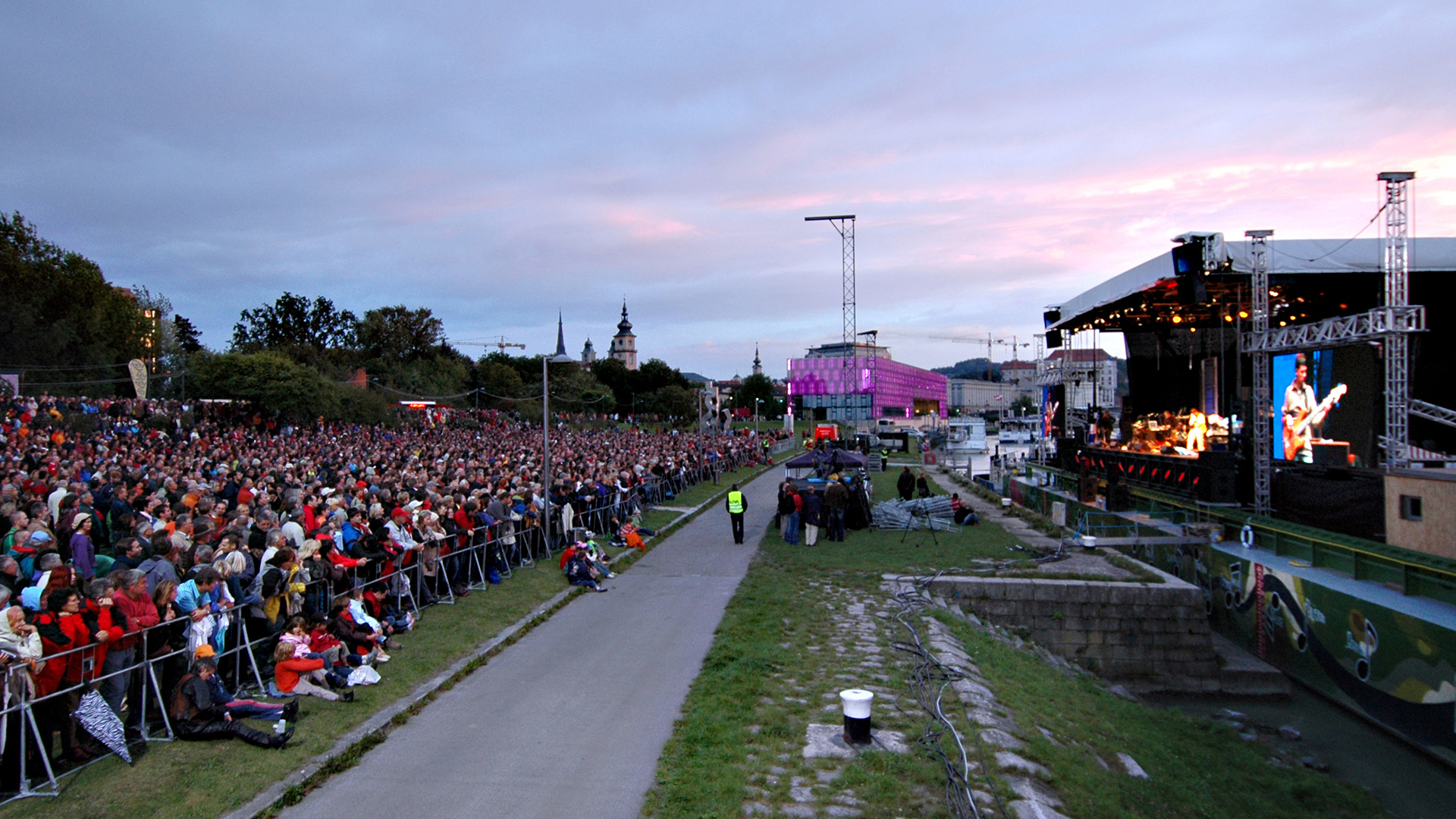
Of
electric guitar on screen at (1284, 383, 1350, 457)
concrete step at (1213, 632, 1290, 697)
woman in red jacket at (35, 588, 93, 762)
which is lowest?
concrete step at (1213, 632, 1290, 697)

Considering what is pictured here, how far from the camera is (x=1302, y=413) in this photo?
19531mm

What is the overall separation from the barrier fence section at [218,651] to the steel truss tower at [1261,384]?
1629 cm

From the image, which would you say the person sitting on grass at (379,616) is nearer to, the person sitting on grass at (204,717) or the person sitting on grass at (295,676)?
the person sitting on grass at (295,676)

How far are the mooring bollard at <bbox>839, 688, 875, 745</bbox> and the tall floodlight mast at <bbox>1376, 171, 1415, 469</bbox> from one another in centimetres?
1422

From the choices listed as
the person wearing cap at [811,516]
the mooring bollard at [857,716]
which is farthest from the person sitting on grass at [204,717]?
the person wearing cap at [811,516]

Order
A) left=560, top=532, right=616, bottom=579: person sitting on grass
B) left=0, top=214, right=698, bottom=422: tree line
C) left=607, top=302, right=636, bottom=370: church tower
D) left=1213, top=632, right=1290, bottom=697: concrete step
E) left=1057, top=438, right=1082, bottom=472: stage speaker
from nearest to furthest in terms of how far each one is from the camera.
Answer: left=1213, top=632, right=1290, bottom=697: concrete step < left=560, top=532, right=616, bottom=579: person sitting on grass < left=1057, top=438, right=1082, bottom=472: stage speaker < left=0, top=214, right=698, bottom=422: tree line < left=607, top=302, right=636, bottom=370: church tower

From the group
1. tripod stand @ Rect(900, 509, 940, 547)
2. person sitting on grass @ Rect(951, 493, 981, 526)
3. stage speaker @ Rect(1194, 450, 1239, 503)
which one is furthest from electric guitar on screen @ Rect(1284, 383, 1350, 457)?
tripod stand @ Rect(900, 509, 940, 547)

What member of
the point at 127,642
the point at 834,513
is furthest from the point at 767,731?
the point at 834,513

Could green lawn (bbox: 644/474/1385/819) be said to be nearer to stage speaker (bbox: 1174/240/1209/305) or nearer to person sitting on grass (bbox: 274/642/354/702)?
person sitting on grass (bbox: 274/642/354/702)

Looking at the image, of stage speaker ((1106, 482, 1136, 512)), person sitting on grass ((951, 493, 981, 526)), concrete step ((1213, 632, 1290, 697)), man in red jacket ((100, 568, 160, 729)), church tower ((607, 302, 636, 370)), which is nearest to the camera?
man in red jacket ((100, 568, 160, 729))

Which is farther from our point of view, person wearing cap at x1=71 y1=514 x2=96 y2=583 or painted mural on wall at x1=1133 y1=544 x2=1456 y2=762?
painted mural on wall at x1=1133 y1=544 x2=1456 y2=762

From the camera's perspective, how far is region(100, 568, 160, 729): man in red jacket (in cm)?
636

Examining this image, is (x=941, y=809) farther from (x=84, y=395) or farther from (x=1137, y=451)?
(x=84, y=395)

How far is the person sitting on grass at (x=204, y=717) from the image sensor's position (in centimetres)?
653
